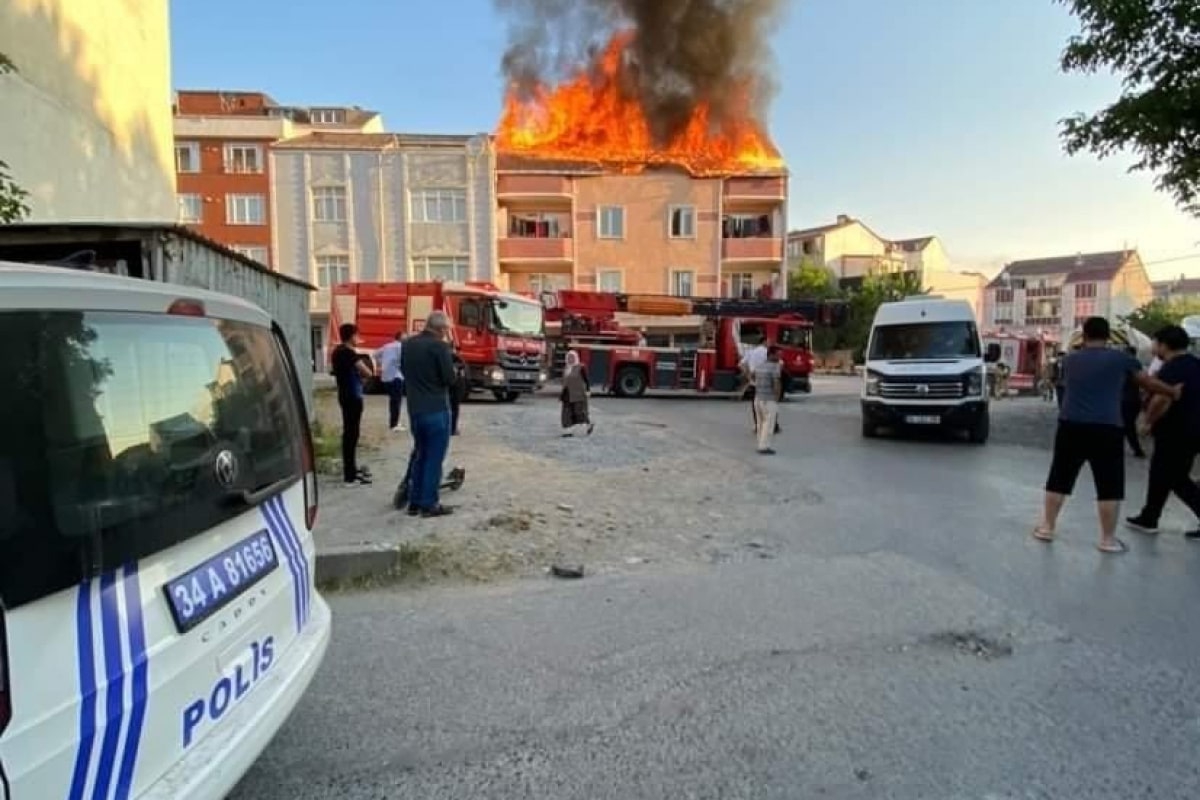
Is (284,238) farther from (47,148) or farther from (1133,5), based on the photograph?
(1133,5)

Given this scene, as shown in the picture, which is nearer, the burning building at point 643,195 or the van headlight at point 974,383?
the van headlight at point 974,383

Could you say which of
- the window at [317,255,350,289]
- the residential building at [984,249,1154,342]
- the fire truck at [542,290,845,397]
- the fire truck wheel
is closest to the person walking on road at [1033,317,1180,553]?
the fire truck at [542,290,845,397]

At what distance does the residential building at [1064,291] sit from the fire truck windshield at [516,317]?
69.0m

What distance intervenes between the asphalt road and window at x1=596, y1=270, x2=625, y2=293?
3366 cm

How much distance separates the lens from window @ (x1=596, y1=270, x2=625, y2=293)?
38938 millimetres

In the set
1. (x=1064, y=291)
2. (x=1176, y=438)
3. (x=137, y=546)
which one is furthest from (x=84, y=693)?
(x=1064, y=291)

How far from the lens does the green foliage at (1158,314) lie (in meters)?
40.8

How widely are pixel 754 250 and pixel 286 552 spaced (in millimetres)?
38344

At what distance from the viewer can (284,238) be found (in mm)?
37344

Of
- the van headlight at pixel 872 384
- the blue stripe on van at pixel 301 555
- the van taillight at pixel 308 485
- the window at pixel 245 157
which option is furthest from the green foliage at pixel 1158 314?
the window at pixel 245 157

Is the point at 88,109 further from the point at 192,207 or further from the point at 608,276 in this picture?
the point at 192,207

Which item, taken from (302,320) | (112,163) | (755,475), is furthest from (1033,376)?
(112,163)

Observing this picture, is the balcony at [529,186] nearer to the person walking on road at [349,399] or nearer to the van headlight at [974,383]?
the van headlight at [974,383]

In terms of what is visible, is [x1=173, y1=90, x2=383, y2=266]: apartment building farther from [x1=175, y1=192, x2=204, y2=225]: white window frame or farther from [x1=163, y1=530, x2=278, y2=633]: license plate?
[x1=163, y1=530, x2=278, y2=633]: license plate
